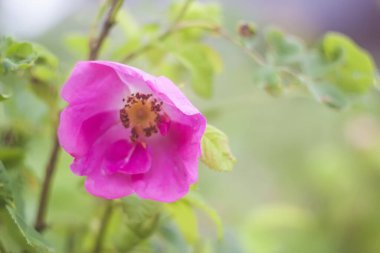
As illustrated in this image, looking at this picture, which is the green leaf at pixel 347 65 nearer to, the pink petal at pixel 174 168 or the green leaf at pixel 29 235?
the pink petal at pixel 174 168

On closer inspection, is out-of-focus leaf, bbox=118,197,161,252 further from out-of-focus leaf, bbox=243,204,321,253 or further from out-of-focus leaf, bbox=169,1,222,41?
out-of-focus leaf, bbox=243,204,321,253

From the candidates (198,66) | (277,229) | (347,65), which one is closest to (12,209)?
(198,66)

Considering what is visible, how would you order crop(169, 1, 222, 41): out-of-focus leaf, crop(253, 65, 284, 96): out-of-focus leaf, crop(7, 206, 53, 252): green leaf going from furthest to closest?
crop(169, 1, 222, 41): out-of-focus leaf, crop(253, 65, 284, 96): out-of-focus leaf, crop(7, 206, 53, 252): green leaf

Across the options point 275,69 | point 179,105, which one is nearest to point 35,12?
point 275,69

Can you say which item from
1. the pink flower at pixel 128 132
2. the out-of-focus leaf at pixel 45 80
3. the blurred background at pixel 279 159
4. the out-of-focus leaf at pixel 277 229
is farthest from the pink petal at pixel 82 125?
the out-of-focus leaf at pixel 277 229

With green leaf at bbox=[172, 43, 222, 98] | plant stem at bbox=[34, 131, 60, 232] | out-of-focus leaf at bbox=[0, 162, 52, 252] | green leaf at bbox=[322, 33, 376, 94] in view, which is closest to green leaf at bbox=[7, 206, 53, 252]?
out-of-focus leaf at bbox=[0, 162, 52, 252]

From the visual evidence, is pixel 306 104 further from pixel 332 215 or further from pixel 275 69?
pixel 275 69

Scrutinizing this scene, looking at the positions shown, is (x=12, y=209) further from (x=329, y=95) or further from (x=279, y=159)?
(x=279, y=159)
